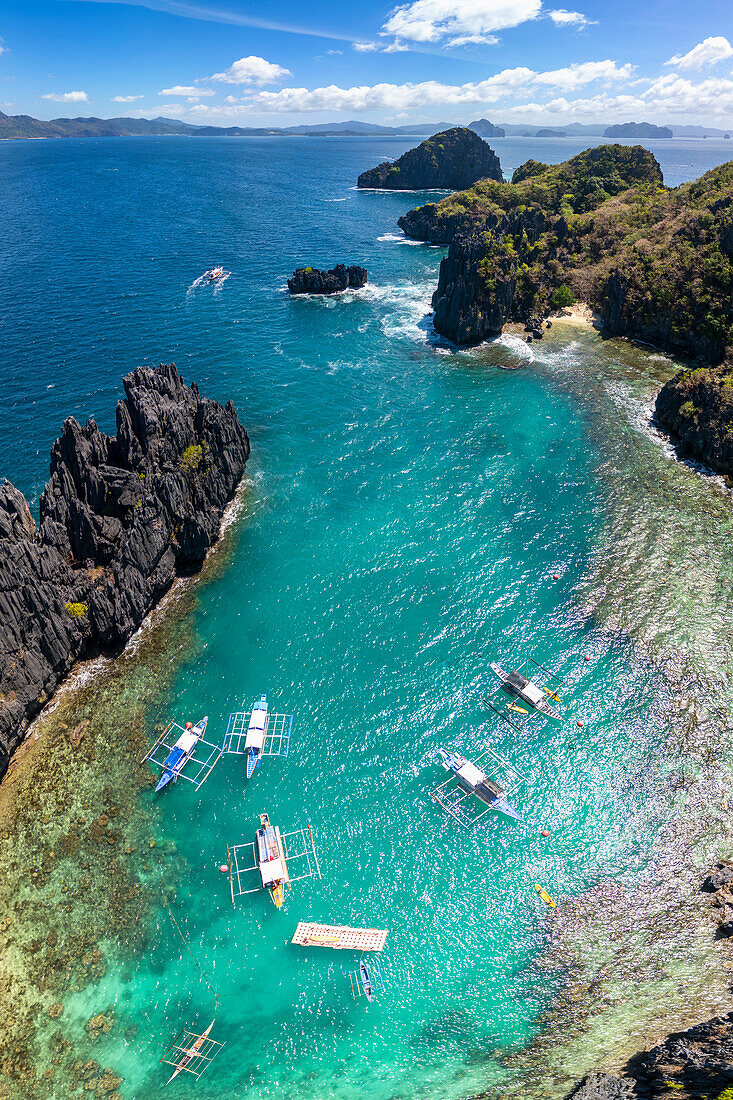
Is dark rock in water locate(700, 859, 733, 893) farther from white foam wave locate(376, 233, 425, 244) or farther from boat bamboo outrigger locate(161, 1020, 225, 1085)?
white foam wave locate(376, 233, 425, 244)

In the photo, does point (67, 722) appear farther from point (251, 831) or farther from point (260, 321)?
point (260, 321)

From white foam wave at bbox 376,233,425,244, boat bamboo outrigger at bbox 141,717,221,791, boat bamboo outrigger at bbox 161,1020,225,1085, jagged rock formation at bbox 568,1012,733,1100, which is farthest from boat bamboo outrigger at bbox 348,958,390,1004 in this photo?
white foam wave at bbox 376,233,425,244

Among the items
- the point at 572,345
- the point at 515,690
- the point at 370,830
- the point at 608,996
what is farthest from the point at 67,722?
the point at 572,345

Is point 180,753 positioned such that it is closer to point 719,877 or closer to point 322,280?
point 719,877

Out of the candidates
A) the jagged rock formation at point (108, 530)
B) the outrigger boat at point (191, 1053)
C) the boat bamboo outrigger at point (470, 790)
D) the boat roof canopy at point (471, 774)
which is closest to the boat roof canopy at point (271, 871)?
the outrigger boat at point (191, 1053)

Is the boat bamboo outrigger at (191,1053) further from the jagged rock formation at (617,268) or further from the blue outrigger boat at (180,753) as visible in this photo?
the jagged rock formation at (617,268)
